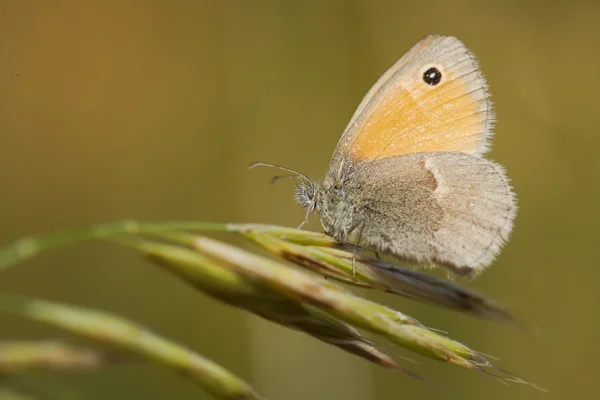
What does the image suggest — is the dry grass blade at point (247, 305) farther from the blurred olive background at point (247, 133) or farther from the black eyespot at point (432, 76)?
the blurred olive background at point (247, 133)

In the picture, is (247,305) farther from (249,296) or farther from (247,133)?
(247,133)

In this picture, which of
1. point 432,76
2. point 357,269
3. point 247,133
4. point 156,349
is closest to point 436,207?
point 432,76

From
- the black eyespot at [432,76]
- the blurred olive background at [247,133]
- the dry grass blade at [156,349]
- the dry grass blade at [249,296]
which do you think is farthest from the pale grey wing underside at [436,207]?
the blurred olive background at [247,133]

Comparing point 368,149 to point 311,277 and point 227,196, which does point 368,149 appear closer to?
point 311,277

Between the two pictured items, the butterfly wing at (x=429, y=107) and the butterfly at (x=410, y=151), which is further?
the butterfly wing at (x=429, y=107)

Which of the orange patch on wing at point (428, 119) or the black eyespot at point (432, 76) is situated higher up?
the black eyespot at point (432, 76)

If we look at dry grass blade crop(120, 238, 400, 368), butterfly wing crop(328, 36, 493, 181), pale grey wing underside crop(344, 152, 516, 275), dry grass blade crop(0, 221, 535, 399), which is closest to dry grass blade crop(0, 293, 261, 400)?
dry grass blade crop(0, 221, 535, 399)

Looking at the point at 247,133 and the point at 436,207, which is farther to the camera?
the point at 247,133

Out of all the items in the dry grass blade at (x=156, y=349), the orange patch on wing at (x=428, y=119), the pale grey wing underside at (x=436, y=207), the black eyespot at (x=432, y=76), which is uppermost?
the black eyespot at (x=432, y=76)
